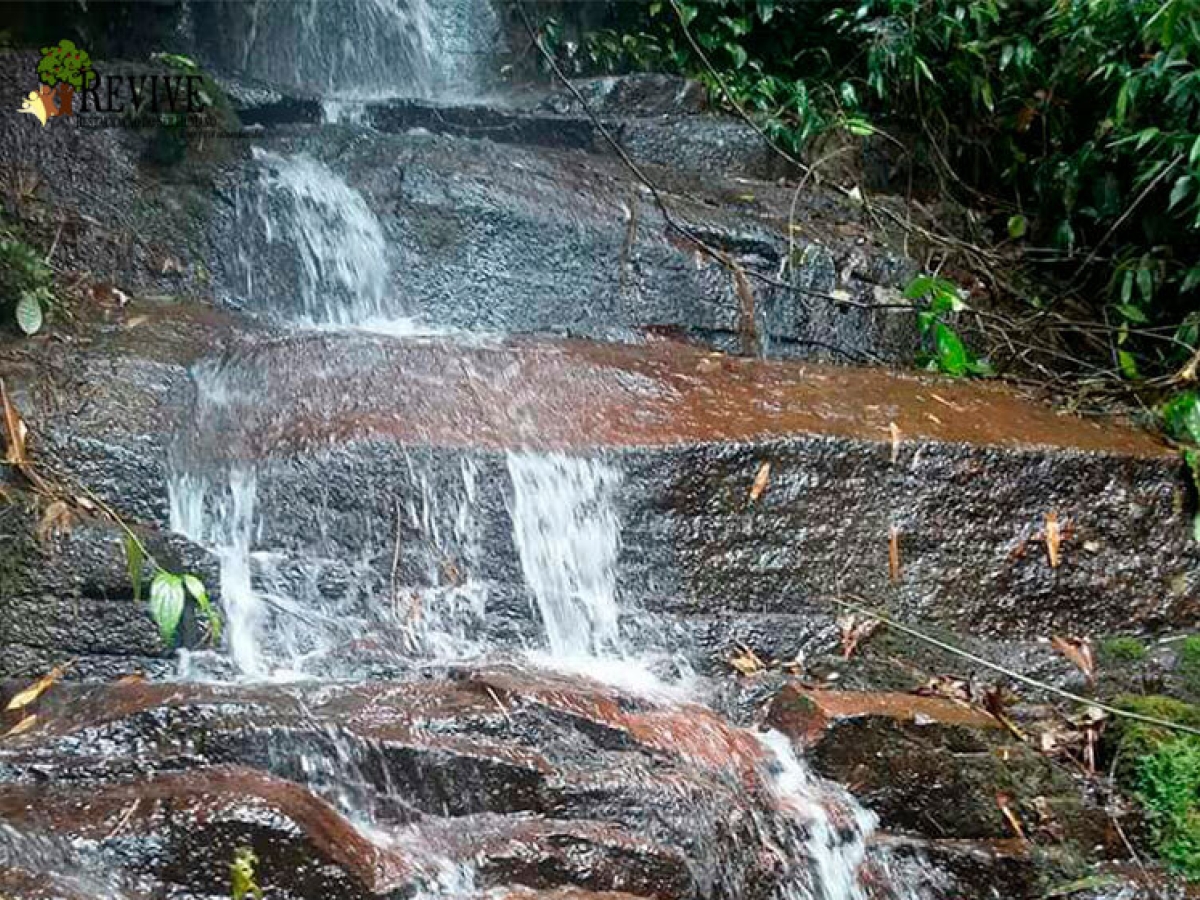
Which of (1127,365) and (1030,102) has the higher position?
(1030,102)

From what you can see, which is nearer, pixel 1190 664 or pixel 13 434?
pixel 13 434

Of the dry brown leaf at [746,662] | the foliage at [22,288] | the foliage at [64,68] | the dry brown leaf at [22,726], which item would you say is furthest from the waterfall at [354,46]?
the dry brown leaf at [22,726]

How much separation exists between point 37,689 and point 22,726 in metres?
0.26

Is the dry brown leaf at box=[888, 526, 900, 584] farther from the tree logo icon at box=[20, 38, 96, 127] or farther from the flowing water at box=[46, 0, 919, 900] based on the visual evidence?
the tree logo icon at box=[20, 38, 96, 127]

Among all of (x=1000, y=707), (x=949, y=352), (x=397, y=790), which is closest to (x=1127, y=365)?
(x=949, y=352)

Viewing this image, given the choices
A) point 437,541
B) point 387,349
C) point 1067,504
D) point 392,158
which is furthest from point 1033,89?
point 437,541

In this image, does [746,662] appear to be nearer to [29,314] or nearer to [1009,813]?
[1009,813]

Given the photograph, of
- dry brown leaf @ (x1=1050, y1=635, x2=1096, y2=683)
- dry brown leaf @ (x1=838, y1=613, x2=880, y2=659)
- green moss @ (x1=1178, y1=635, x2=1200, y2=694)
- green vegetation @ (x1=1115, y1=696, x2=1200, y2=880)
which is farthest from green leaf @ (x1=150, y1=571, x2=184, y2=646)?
green moss @ (x1=1178, y1=635, x2=1200, y2=694)

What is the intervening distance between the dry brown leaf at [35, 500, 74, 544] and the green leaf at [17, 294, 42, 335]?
1.04 metres

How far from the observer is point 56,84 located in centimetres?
525

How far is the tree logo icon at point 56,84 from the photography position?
5.19 m

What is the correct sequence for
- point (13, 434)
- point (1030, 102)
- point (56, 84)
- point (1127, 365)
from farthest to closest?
1. point (1030, 102)
2. point (1127, 365)
3. point (56, 84)
4. point (13, 434)

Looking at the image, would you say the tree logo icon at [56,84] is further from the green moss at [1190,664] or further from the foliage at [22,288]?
the green moss at [1190,664]

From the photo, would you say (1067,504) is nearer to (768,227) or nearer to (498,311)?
(768,227)
